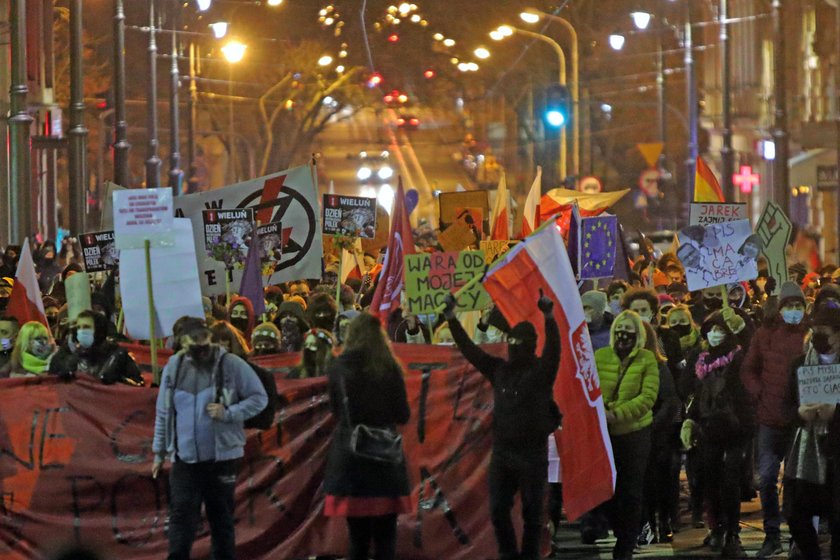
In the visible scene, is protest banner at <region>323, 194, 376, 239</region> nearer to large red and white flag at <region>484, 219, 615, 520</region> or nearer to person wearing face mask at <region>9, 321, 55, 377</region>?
person wearing face mask at <region>9, 321, 55, 377</region>

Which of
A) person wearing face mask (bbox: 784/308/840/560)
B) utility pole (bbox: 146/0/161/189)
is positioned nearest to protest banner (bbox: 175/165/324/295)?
person wearing face mask (bbox: 784/308/840/560)

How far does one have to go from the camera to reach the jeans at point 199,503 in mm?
10336

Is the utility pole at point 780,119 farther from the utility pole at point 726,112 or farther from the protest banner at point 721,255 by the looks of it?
the protest banner at point 721,255

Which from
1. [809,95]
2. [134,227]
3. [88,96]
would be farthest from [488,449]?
[88,96]

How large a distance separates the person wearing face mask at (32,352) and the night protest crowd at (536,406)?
0.4 inches

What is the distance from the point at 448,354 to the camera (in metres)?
11.9

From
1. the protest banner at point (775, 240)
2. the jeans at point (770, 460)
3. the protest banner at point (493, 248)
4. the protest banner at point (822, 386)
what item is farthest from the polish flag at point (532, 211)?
the protest banner at point (822, 386)

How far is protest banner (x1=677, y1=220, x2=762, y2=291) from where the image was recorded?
16281mm

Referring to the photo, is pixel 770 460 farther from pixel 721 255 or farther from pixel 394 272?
pixel 721 255

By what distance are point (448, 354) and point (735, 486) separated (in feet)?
7.19

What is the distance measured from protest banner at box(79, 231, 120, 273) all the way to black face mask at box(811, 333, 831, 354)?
774 centimetres

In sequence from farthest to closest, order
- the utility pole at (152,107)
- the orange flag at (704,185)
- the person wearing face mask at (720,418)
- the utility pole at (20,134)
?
the utility pole at (152,107) < the utility pole at (20,134) < the orange flag at (704,185) < the person wearing face mask at (720,418)

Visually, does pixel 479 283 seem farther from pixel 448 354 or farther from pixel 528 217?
pixel 528 217

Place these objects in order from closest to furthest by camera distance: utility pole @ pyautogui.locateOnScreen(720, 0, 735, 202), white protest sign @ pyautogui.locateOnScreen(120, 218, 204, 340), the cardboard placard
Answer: white protest sign @ pyautogui.locateOnScreen(120, 218, 204, 340), the cardboard placard, utility pole @ pyautogui.locateOnScreen(720, 0, 735, 202)
